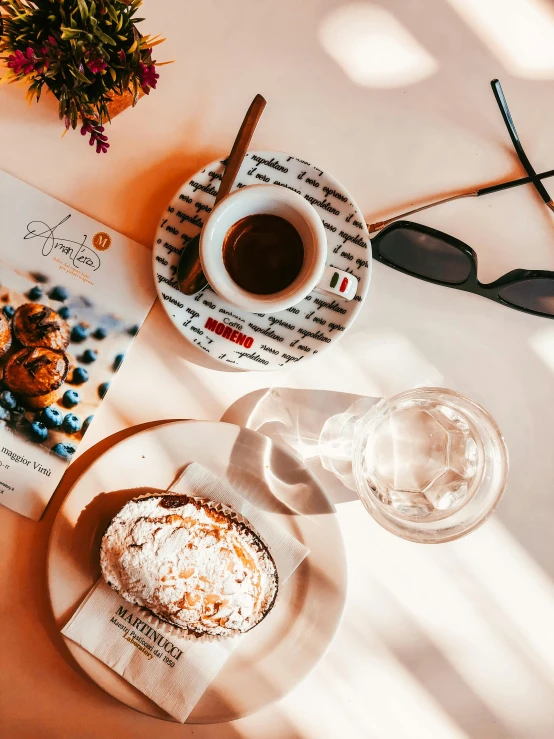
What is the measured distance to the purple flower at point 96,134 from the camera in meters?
0.78

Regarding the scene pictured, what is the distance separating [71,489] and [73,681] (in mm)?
316

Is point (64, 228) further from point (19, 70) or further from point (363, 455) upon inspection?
point (363, 455)

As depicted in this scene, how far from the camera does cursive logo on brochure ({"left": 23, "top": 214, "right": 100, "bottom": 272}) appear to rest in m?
0.86

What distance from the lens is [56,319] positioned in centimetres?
86

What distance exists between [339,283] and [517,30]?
0.51 m

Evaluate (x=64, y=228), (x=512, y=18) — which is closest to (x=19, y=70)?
(x=64, y=228)

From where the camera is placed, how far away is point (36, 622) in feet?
2.86

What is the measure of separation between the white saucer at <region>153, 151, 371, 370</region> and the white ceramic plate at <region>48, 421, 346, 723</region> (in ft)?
0.43

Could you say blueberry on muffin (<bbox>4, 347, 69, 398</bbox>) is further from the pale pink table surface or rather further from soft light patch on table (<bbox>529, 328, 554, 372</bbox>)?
soft light patch on table (<bbox>529, 328, 554, 372</bbox>)

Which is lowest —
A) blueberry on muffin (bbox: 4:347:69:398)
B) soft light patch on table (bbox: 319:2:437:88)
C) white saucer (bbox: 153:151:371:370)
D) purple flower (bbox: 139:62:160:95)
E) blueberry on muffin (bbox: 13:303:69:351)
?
blueberry on muffin (bbox: 4:347:69:398)

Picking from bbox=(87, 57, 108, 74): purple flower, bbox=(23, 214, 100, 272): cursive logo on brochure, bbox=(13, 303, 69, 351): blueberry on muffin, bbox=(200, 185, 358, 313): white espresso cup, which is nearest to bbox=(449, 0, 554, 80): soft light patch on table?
bbox=(200, 185, 358, 313): white espresso cup

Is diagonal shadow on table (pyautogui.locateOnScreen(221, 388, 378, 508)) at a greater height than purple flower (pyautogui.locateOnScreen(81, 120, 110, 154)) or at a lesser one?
lesser

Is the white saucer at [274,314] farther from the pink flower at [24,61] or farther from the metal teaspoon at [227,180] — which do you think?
the pink flower at [24,61]

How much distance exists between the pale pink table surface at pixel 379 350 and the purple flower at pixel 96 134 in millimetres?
52
